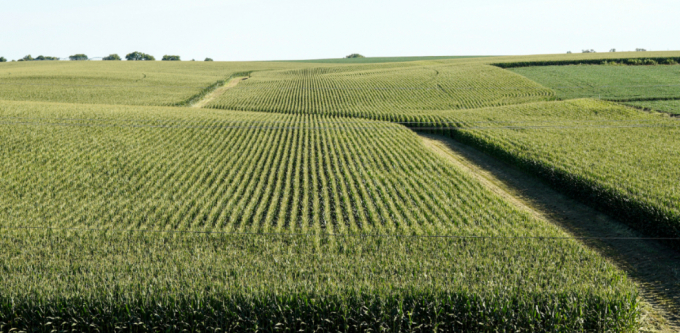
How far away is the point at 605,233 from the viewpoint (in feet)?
53.4

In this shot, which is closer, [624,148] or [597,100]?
[624,148]

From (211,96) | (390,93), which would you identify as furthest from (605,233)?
(211,96)

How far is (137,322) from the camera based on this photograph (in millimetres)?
10195

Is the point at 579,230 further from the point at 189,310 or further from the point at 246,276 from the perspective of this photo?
the point at 189,310

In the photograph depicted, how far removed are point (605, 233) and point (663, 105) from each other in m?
31.7

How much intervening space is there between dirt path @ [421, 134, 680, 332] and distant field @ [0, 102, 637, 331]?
1.21 m

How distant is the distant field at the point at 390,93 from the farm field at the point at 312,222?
9.14 m

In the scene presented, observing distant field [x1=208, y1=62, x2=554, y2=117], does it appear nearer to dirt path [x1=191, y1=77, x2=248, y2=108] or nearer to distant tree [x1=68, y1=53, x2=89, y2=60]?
dirt path [x1=191, y1=77, x2=248, y2=108]

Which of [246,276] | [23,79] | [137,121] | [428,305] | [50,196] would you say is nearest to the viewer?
[428,305]

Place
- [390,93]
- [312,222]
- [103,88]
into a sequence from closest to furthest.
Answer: [312,222] < [390,93] < [103,88]

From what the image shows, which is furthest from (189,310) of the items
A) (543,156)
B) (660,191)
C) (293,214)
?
(543,156)

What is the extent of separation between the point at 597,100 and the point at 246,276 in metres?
43.5

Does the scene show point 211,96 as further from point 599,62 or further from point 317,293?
point 599,62

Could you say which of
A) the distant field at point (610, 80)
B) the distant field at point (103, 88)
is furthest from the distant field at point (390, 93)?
the distant field at point (103, 88)
